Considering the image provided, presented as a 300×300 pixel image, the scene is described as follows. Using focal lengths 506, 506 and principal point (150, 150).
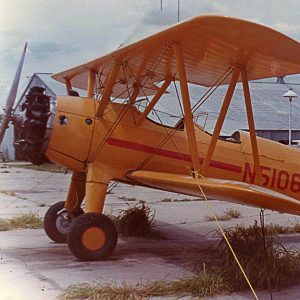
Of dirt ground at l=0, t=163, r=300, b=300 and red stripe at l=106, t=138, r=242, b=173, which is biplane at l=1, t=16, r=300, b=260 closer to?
red stripe at l=106, t=138, r=242, b=173

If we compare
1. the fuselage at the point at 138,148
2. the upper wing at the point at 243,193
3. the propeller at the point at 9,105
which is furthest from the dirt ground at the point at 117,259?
the propeller at the point at 9,105

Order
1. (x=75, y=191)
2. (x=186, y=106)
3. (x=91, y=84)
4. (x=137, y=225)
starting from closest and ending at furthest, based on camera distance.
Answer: (x=186, y=106), (x=75, y=191), (x=91, y=84), (x=137, y=225)

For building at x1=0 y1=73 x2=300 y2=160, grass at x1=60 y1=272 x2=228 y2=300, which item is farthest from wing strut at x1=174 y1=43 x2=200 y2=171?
building at x1=0 y1=73 x2=300 y2=160

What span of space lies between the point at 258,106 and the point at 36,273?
32.3 m

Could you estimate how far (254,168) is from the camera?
23.3ft

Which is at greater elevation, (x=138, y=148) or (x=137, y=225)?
(x=138, y=148)

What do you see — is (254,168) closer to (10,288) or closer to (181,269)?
(181,269)

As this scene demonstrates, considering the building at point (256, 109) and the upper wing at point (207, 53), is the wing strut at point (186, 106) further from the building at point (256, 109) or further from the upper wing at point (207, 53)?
the building at point (256, 109)

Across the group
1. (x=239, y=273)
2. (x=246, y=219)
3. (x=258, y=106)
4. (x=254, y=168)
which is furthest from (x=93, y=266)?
(x=258, y=106)

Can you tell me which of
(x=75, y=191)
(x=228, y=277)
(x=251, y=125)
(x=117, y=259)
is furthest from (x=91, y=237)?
(x=251, y=125)

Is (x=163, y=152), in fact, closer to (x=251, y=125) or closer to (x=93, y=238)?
(x=251, y=125)

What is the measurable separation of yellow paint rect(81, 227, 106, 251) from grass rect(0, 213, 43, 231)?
9.31 ft

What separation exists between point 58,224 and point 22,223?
5.40 ft

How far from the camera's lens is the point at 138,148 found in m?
6.75
